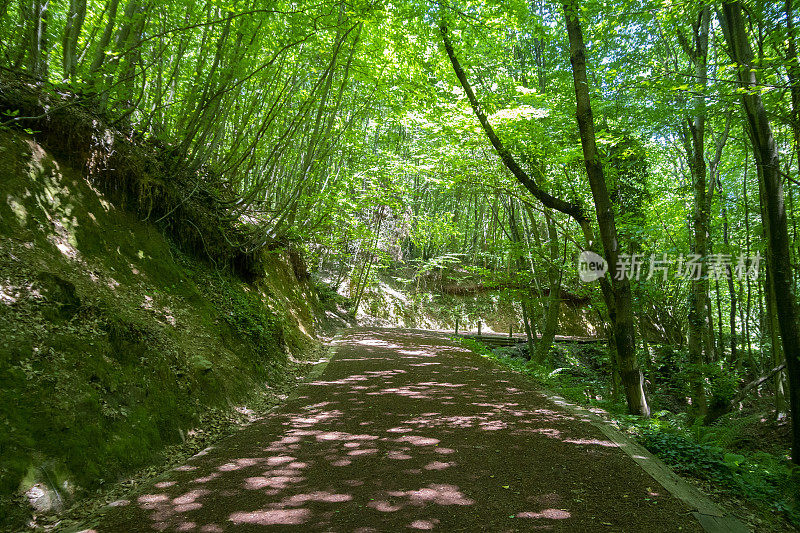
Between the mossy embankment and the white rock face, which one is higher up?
the mossy embankment

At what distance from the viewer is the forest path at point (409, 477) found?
277cm

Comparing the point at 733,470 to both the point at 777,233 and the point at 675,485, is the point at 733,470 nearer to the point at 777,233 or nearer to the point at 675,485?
the point at 675,485

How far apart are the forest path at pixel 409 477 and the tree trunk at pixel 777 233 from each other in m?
2.21

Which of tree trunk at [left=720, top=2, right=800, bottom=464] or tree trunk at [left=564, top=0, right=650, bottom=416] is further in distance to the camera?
tree trunk at [left=564, top=0, right=650, bottom=416]

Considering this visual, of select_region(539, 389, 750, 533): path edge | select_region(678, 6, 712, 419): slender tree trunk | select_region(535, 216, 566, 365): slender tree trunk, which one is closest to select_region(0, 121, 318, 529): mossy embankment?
select_region(539, 389, 750, 533): path edge

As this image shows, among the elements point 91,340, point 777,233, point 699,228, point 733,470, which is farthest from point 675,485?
point 699,228

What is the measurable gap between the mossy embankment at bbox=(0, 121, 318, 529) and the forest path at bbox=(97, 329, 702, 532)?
0.51m

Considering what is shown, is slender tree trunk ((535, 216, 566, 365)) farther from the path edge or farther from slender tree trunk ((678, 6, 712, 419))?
the path edge

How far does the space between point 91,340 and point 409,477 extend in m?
2.98

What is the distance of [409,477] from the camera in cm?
343

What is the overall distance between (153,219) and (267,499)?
4.77 metres

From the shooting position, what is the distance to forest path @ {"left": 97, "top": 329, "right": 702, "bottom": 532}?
277cm

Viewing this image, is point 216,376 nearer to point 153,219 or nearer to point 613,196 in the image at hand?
point 153,219

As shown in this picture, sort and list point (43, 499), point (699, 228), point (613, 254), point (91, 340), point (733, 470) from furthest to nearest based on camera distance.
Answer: point (699, 228)
point (613, 254)
point (733, 470)
point (91, 340)
point (43, 499)
